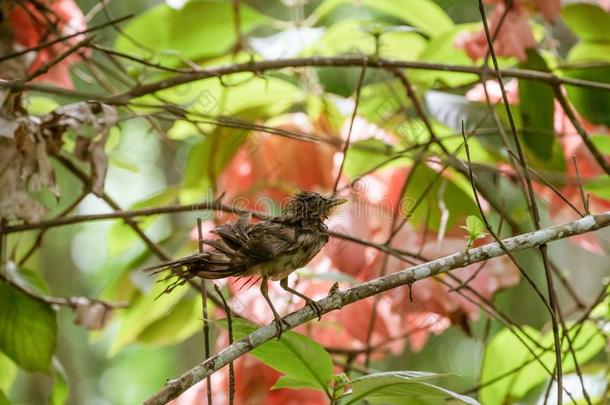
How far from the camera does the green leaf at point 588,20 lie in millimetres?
1856

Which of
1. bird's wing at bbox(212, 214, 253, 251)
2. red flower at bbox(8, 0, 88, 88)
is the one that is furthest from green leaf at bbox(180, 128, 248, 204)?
bird's wing at bbox(212, 214, 253, 251)

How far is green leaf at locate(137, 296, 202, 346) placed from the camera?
1824mm

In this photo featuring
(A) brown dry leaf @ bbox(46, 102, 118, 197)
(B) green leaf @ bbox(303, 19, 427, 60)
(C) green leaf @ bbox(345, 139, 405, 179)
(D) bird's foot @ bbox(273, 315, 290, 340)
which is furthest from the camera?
(B) green leaf @ bbox(303, 19, 427, 60)

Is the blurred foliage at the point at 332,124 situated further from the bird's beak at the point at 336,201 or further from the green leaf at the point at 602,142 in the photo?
the bird's beak at the point at 336,201

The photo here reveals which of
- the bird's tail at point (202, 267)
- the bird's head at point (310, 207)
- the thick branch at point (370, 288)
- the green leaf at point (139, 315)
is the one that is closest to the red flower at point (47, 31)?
the green leaf at point (139, 315)

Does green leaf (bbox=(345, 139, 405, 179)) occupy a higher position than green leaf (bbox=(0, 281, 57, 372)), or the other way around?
green leaf (bbox=(345, 139, 405, 179))

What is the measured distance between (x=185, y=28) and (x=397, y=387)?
1118 millimetres

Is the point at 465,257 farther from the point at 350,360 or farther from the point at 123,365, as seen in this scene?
the point at 123,365

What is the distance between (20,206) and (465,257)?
738 mm

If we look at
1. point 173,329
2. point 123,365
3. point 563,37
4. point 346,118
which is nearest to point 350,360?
point 173,329

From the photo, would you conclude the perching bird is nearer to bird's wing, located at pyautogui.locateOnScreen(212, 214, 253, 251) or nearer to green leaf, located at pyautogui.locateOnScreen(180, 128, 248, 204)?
bird's wing, located at pyautogui.locateOnScreen(212, 214, 253, 251)

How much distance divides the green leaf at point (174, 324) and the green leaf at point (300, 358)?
674 millimetres

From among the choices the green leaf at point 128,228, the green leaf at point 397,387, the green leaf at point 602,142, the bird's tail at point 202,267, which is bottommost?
the green leaf at point 397,387

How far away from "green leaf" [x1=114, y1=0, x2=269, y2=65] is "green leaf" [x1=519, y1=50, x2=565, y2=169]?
63 centimetres
